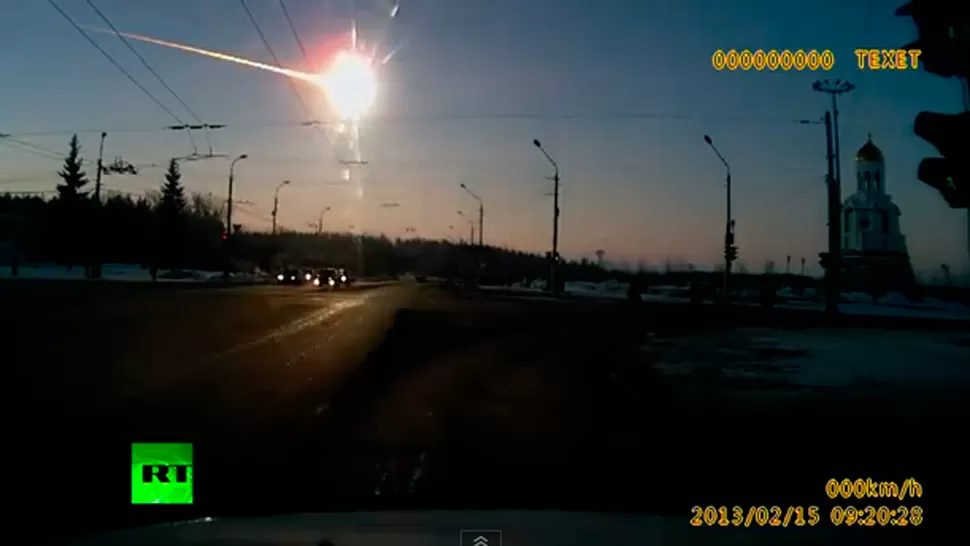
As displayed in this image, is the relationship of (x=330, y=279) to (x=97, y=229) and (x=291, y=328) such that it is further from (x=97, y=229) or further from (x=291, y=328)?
(x=291, y=328)

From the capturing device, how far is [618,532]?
5.10 m

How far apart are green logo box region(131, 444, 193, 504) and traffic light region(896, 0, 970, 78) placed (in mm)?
5772

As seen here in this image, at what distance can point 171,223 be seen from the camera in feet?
382

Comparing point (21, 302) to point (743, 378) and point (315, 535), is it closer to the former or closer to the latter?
point (743, 378)

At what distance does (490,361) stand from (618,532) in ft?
51.4

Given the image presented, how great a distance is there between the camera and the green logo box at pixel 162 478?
299 inches

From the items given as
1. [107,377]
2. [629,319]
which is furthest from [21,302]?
[107,377]

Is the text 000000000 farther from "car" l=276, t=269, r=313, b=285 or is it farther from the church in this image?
"car" l=276, t=269, r=313, b=285

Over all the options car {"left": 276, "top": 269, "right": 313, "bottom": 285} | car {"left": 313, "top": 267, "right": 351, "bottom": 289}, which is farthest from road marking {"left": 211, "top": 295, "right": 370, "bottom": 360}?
car {"left": 276, "top": 269, "right": 313, "bottom": 285}

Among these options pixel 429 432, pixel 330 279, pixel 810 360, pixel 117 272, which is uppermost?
pixel 117 272

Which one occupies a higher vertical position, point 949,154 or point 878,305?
point 949,154

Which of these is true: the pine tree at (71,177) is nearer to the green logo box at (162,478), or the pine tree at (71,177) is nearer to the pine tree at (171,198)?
the pine tree at (171,198)

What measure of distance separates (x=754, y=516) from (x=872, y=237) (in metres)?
32.8

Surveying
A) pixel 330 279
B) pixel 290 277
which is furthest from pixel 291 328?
pixel 330 279
